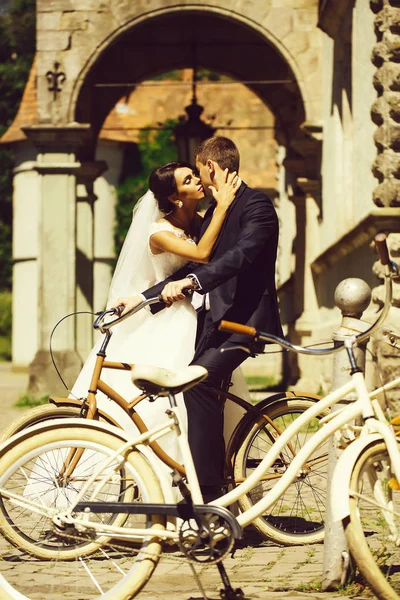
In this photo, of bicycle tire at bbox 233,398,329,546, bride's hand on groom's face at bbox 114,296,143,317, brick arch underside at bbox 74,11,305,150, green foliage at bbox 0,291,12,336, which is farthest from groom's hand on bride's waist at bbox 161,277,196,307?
green foliage at bbox 0,291,12,336

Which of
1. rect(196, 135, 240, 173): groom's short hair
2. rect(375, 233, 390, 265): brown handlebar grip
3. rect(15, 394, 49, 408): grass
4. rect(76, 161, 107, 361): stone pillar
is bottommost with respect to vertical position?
rect(15, 394, 49, 408): grass

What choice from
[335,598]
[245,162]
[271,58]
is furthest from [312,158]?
[245,162]

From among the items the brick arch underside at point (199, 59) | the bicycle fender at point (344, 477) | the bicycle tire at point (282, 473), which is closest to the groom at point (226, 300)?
the bicycle tire at point (282, 473)

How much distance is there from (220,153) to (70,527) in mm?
2105

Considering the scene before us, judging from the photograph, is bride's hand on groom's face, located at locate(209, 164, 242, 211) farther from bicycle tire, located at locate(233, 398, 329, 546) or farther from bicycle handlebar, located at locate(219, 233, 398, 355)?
bicycle handlebar, located at locate(219, 233, 398, 355)

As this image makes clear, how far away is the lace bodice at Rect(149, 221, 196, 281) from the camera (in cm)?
626

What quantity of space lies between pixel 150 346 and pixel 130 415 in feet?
2.25

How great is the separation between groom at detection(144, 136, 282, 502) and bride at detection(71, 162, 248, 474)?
73mm

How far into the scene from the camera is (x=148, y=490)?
4.40 metres

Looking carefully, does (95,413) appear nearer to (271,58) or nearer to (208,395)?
(208,395)

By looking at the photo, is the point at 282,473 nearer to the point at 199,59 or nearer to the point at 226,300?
the point at 226,300

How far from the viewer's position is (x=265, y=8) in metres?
16.1

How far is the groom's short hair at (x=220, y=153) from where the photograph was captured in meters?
→ 5.70

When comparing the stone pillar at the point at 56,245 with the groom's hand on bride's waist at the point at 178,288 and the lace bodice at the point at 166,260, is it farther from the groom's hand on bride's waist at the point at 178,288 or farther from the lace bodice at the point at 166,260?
the groom's hand on bride's waist at the point at 178,288
